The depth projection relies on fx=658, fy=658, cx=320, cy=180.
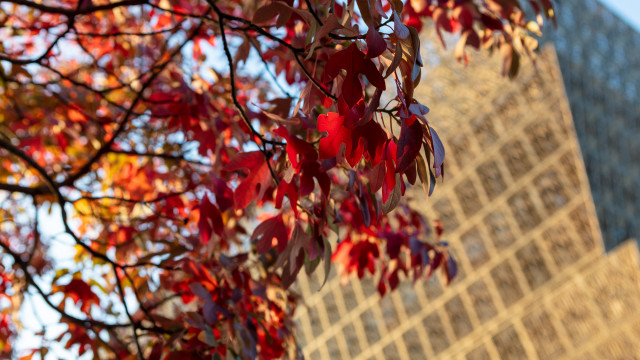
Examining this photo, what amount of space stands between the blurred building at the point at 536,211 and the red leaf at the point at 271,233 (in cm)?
699

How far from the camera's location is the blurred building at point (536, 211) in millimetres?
8352

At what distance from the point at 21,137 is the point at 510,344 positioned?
733 centimetres

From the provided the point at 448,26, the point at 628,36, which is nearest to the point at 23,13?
the point at 448,26

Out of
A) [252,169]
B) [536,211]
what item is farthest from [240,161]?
[536,211]

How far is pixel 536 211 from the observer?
934 centimetres

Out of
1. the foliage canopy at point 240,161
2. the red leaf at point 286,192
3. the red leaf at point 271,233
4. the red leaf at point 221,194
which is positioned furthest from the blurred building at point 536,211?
the red leaf at point 286,192

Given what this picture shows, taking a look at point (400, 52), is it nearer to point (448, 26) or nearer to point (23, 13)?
point (448, 26)

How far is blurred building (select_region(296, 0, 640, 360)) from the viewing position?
27.4 ft

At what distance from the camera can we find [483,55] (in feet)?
34.8

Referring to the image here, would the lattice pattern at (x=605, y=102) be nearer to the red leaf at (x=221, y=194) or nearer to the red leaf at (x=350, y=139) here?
the red leaf at (x=221, y=194)

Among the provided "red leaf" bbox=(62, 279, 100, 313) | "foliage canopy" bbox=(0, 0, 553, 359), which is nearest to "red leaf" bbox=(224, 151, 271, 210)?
"foliage canopy" bbox=(0, 0, 553, 359)

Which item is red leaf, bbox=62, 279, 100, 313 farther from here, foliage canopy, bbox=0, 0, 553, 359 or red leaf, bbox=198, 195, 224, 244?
red leaf, bbox=198, 195, 224, 244

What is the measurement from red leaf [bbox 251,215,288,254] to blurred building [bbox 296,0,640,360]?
6.99 metres

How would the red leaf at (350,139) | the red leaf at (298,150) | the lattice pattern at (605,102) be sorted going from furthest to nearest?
the lattice pattern at (605,102)
the red leaf at (298,150)
the red leaf at (350,139)
